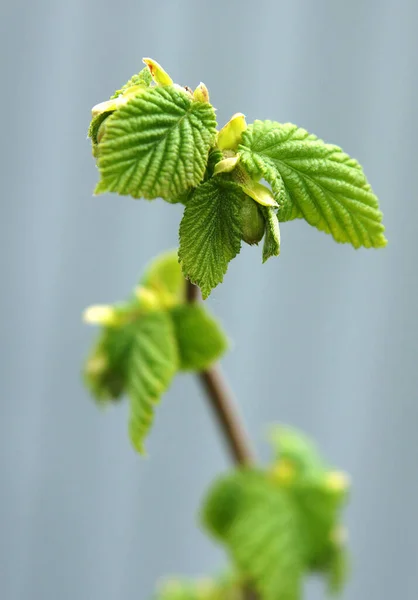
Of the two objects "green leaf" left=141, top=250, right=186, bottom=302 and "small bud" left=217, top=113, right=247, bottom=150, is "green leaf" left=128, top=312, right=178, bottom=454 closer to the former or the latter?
"green leaf" left=141, top=250, right=186, bottom=302

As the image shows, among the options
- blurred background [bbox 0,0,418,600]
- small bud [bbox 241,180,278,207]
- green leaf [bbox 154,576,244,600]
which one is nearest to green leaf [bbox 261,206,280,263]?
small bud [bbox 241,180,278,207]

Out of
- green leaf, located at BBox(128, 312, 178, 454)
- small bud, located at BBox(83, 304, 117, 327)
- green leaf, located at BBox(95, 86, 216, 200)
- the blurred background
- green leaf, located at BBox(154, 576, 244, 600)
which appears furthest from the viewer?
the blurred background

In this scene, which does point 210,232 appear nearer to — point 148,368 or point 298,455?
point 148,368

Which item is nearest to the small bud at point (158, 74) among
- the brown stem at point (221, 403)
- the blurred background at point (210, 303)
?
the brown stem at point (221, 403)

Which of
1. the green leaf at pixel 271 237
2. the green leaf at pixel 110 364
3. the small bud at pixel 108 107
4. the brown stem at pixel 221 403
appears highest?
the green leaf at pixel 110 364

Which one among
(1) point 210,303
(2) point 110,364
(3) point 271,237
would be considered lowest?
(3) point 271,237

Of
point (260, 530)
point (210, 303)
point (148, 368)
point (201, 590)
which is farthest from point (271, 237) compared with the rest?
point (210, 303)

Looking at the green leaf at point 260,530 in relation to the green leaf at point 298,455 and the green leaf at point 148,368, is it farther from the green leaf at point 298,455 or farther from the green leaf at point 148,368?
the green leaf at point 148,368
